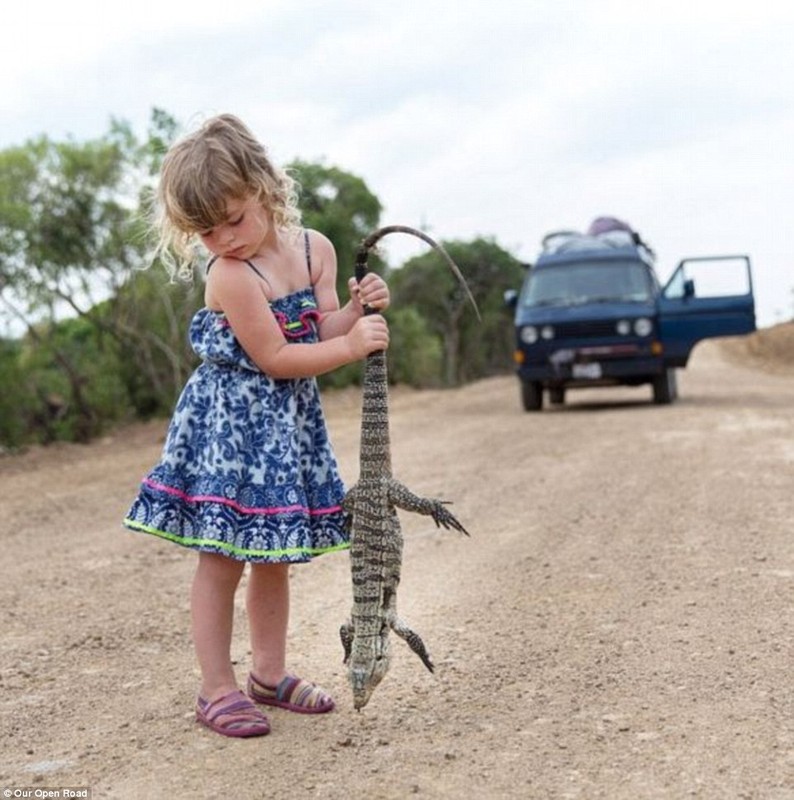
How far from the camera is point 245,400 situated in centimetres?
378

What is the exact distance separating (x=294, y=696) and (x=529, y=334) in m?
12.3

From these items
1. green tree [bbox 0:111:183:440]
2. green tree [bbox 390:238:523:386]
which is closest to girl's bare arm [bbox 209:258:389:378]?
Result: green tree [bbox 0:111:183:440]

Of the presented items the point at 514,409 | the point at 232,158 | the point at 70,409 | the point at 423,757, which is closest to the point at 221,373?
the point at 232,158

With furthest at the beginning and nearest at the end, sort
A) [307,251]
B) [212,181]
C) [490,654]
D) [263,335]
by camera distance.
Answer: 1. [490,654]
2. [307,251]
3. [263,335]
4. [212,181]

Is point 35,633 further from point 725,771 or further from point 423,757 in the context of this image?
point 725,771

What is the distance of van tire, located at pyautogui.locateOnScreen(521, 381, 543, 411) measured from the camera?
54.2 ft

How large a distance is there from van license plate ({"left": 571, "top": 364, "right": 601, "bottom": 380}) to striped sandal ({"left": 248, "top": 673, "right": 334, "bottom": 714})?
1207 cm

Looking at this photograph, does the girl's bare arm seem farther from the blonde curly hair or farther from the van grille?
the van grille

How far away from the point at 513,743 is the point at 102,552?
4.12 meters

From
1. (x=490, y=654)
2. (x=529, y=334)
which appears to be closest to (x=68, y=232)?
(x=529, y=334)

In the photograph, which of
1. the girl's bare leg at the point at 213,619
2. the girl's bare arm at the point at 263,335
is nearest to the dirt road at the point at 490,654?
the girl's bare leg at the point at 213,619

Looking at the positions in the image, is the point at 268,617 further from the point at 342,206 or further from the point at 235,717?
the point at 342,206

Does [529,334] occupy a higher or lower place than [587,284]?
lower

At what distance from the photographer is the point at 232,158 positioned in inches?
141
